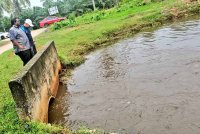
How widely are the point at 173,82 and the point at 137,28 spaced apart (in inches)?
381

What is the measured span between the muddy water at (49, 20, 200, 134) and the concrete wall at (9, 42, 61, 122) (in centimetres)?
51

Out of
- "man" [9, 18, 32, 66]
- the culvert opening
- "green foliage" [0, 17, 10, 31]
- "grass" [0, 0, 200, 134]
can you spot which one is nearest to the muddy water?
the culvert opening

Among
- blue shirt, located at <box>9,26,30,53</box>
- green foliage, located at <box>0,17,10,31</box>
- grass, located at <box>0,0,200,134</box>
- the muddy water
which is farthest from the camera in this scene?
green foliage, located at <box>0,17,10,31</box>

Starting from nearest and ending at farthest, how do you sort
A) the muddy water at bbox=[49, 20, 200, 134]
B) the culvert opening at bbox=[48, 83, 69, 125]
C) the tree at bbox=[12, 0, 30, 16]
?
the muddy water at bbox=[49, 20, 200, 134] < the culvert opening at bbox=[48, 83, 69, 125] < the tree at bbox=[12, 0, 30, 16]

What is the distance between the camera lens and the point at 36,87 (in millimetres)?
7605

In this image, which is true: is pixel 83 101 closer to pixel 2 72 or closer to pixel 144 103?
pixel 144 103

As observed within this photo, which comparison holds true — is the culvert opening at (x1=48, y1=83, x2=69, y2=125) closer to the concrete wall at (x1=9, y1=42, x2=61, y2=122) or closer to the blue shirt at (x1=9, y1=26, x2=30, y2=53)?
the concrete wall at (x1=9, y1=42, x2=61, y2=122)

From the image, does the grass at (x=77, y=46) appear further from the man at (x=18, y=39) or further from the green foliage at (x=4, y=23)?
the green foliage at (x=4, y=23)

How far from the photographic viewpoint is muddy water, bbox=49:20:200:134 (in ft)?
22.4

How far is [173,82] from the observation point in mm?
8727

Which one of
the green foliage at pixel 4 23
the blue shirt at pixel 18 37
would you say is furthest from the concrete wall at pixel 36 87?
the green foliage at pixel 4 23

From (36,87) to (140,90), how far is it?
8.92 ft

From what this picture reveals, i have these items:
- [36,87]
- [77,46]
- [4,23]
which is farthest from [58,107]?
[4,23]

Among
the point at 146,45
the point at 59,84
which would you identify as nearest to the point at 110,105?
the point at 59,84
